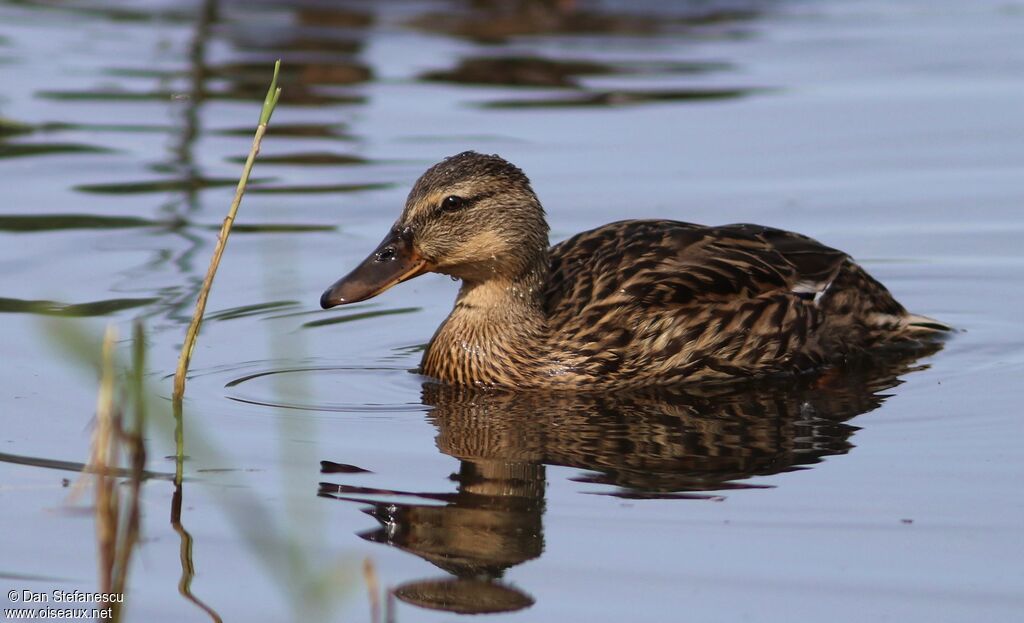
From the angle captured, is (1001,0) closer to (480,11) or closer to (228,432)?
(480,11)

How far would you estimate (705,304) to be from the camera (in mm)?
8992

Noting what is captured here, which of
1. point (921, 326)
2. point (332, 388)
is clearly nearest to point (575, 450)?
point (332, 388)

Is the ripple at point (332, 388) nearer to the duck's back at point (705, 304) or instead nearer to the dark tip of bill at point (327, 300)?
the dark tip of bill at point (327, 300)

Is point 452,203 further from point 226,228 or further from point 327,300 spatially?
point 226,228

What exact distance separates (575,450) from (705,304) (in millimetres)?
1785

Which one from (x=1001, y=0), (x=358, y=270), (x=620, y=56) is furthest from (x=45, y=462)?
(x=1001, y=0)

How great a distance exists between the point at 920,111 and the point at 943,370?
219 inches

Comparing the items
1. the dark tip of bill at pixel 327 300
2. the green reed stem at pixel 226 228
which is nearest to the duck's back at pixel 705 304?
the dark tip of bill at pixel 327 300

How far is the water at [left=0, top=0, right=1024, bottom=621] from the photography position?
236 inches

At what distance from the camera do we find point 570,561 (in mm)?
6051

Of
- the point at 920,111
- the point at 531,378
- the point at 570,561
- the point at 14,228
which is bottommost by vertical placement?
the point at 570,561

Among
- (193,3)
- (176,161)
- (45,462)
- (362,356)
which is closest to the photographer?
(45,462)

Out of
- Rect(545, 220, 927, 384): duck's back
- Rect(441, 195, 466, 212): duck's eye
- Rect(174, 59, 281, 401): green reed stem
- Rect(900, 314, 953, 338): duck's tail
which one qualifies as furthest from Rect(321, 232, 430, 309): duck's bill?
Rect(900, 314, 953, 338): duck's tail

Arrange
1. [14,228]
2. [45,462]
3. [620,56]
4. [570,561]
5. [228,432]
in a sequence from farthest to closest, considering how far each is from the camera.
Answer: [620,56]
[14,228]
[228,432]
[45,462]
[570,561]
